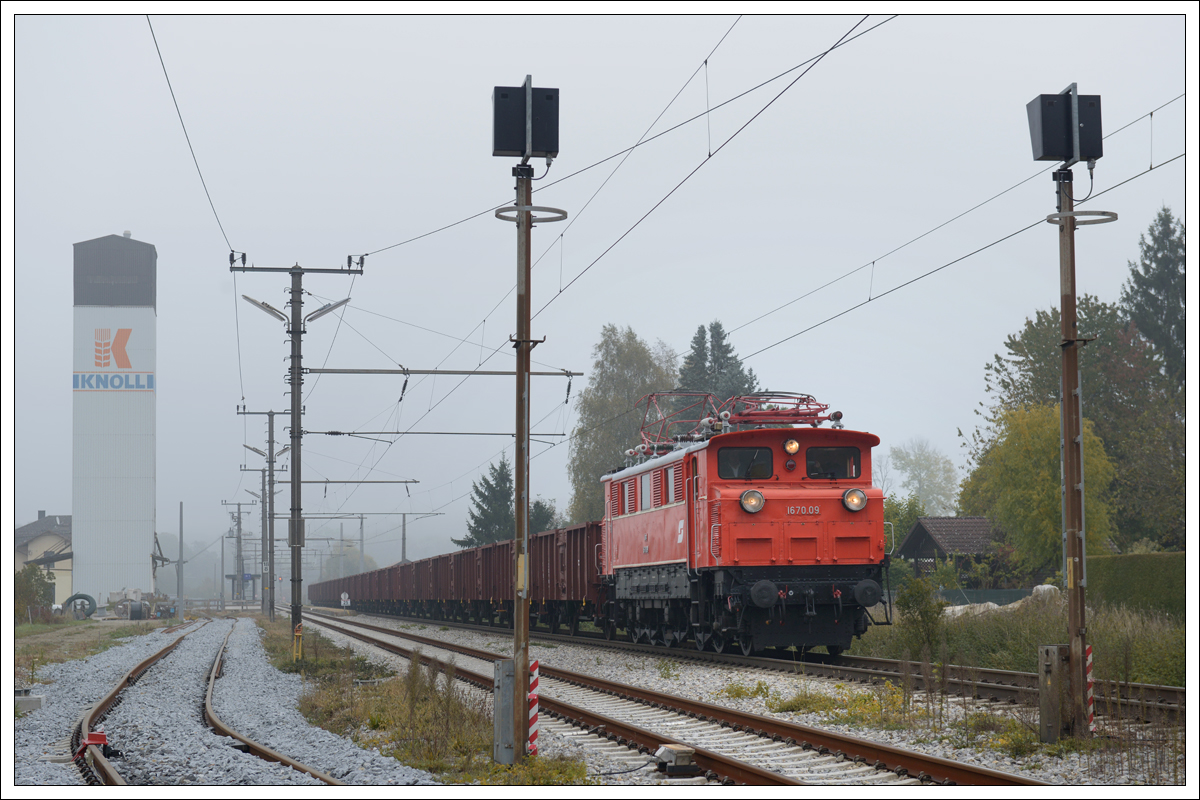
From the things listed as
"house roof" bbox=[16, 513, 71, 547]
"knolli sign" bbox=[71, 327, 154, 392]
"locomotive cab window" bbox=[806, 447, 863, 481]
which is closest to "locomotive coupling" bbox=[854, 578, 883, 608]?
"locomotive cab window" bbox=[806, 447, 863, 481]

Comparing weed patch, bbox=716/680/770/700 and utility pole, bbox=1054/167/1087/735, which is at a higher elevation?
utility pole, bbox=1054/167/1087/735

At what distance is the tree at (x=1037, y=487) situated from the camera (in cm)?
4216

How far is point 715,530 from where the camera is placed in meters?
18.3

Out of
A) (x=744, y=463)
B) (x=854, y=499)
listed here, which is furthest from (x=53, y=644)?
(x=854, y=499)

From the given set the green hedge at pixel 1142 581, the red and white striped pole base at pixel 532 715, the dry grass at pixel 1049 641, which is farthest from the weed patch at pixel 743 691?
the green hedge at pixel 1142 581

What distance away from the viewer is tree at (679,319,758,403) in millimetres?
64812

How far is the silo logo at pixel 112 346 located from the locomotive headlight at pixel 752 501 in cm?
7573

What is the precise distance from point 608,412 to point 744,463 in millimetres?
41622

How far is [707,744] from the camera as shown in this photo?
1103 centimetres

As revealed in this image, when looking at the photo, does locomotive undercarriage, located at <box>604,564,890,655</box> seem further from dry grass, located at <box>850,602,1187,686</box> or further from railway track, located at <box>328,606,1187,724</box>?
dry grass, located at <box>850,602,1187,686</box>

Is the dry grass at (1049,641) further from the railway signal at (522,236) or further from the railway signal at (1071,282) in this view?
the railway signal at (522,236)

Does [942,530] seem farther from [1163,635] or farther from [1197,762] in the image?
[1197,762]

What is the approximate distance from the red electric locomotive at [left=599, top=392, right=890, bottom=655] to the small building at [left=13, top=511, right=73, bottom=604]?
71.2 metres

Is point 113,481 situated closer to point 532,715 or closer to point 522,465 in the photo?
point 532,715
